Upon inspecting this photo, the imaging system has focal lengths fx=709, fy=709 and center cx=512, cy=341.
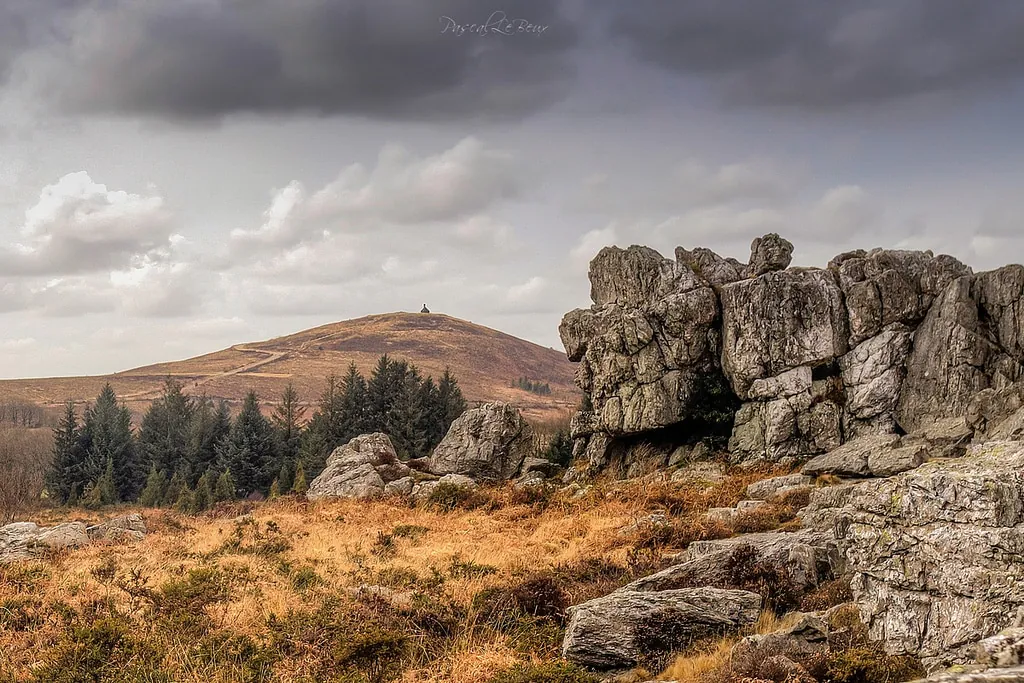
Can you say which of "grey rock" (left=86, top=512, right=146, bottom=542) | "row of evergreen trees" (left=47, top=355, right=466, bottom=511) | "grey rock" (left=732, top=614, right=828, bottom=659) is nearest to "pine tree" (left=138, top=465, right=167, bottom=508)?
"row of evergreen trees" (left=47, top=355, right=466, bottom=511)

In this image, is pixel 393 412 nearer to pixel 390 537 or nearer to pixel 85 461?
pixel 85 461

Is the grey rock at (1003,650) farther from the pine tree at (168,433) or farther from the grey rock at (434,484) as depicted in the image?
the pine tree at (168,433)

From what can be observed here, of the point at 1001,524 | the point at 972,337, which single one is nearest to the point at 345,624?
the point at 1001,524

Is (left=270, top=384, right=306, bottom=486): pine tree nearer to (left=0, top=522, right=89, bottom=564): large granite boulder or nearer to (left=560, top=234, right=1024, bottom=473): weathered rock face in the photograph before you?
(left=560, top=234, right=1024, bottom=473): weathered rock face

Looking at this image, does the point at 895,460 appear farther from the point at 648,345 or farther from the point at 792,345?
the point at 648,345

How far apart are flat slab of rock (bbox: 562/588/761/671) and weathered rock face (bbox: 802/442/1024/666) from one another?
7.04 feet

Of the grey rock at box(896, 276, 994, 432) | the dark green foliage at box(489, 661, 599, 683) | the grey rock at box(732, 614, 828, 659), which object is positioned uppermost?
the grey rock at box(896, 276, 994, 432)

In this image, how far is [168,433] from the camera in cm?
7731

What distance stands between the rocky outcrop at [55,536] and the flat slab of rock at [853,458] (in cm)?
2536

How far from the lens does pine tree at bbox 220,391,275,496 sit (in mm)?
64688

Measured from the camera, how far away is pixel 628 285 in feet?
132

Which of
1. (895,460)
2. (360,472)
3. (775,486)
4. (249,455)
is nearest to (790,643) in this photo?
(775,486)

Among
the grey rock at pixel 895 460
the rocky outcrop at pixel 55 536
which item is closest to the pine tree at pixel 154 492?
the rocky outcrop at pixel 55 536

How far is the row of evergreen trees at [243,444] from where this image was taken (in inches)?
2493
